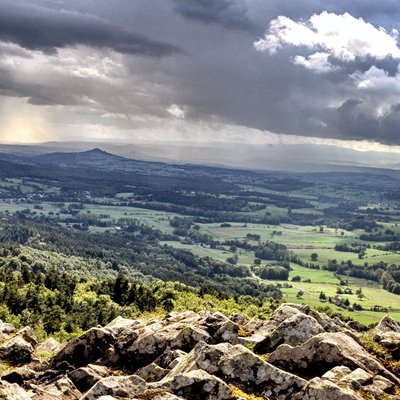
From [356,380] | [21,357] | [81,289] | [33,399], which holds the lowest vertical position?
[81,289]

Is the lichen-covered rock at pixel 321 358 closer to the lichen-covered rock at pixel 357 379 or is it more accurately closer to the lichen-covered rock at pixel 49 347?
the lichen-covered rock at pixel 357 379

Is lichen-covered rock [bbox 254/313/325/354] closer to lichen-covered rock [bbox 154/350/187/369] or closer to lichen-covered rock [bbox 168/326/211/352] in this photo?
lichen-covered rock [bbox 168/326/211/352]

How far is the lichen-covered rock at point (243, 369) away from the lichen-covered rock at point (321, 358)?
8.10 ft

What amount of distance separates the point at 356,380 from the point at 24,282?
117m

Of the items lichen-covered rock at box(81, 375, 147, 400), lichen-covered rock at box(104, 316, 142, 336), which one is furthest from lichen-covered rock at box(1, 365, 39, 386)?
lichen-covered rock at box(81, 375, 147, 400)

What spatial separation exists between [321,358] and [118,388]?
1217 cm

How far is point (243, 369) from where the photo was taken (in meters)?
27.6

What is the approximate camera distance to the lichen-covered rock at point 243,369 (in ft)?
87.6

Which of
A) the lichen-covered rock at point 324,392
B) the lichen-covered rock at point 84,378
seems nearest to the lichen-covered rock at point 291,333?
the lichen-covered rock at point 324,392

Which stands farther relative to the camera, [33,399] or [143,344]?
[143,344]

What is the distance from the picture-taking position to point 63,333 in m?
76.4

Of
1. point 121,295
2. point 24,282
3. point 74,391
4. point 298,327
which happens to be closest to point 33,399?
point 74,391

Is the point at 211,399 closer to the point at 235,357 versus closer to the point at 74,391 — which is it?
the point at 235,357

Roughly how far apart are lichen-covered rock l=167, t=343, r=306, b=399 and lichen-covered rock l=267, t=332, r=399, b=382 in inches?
97.3
